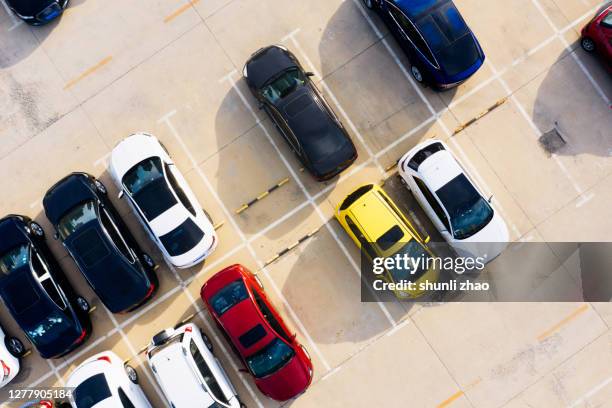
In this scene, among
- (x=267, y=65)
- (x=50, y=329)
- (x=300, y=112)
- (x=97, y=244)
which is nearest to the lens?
(x=97, y=244)

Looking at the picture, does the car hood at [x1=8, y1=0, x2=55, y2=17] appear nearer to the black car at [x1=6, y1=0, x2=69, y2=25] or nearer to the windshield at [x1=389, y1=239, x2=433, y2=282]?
the black car at [x1=6, y1=0, x2=69, y2=25]

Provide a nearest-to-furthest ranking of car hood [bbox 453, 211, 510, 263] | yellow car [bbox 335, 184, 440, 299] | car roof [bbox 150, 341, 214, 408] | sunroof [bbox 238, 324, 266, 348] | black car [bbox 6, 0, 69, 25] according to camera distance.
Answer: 1. car roof [bbox 150, 341, 214, 408]
2. sunroof [bbox 238, 324, 266, 348]
3. yellow car [bbox 335, 184, 440, 299]
4. car hood [bbox 453, 211, 510, 263]
5. black car [bbox 6, 0, 69, 25]

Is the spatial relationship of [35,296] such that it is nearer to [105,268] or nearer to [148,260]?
[105,268]

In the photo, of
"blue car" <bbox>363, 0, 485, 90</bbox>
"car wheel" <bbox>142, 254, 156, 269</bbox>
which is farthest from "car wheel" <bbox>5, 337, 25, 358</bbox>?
"blue car" <bbox>363, 0, 485, 90</bbox>

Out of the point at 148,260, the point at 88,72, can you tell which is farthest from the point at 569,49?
the point at 88,72

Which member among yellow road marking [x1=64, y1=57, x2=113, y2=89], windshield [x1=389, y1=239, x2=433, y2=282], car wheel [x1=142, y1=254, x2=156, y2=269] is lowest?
windshield [x1=389, y1=239, x2=433, y2=282]

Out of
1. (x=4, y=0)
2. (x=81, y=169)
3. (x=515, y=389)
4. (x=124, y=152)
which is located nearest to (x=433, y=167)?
(x=515, y=389)

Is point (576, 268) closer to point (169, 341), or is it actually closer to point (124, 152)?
point (169, 341)
